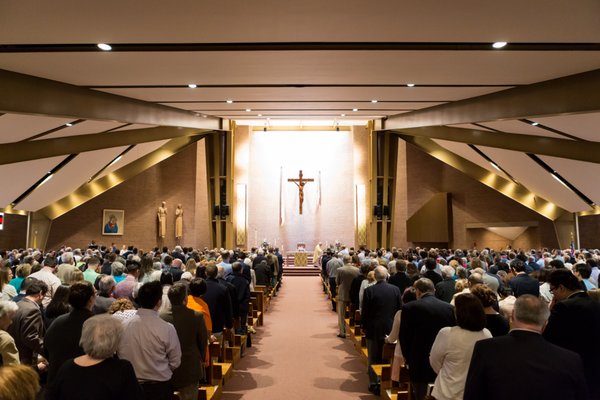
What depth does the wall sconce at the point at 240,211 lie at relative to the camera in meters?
24.1

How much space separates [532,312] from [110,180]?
20.1m

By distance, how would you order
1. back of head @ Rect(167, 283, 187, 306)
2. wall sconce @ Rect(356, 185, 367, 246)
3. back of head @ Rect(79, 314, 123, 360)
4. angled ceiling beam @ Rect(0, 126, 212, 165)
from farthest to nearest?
wall sconce @ Rect(356, 185, 367, 246) → angled ceiling beam @ Rect(0, 126, 212, 165) → back of head @ Rect(167, 283, 187, 306) → back of head @ Rect(79, 314, 123, 360)

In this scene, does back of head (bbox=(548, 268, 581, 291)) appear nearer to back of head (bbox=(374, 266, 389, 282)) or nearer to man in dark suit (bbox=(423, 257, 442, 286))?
back of head (bbox=(374, 266, 389, 282))

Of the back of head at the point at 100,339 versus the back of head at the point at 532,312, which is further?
the back of head at the point at 100,339

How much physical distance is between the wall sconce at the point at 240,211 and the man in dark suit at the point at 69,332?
800 inches

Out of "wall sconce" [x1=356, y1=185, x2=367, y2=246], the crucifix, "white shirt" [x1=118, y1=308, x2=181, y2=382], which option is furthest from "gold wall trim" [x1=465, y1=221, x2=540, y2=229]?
"white shirt" [x1=118, y1=308, x2=181, y2=382]

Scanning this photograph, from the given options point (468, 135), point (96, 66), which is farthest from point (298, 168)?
point (96, 66)

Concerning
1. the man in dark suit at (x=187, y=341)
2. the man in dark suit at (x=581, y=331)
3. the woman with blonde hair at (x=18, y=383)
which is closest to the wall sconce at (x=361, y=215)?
the man in dark suit at (x=187, y=341)

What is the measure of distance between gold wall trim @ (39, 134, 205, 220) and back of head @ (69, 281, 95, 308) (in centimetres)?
1743

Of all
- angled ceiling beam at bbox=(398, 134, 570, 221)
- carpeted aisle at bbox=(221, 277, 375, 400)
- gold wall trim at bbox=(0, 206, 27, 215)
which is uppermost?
angled ceiling beam at bbox=(398, 134, 570, 221)

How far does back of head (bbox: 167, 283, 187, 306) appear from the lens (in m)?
4.30

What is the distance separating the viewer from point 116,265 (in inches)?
291

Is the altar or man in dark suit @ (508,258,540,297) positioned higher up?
man in dark suit @ (508,258,540,297)

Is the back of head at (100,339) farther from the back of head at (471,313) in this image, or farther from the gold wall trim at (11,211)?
the gold wall trim at (11,211)
